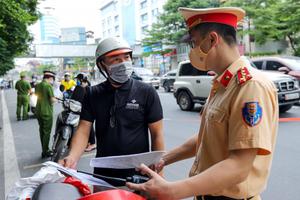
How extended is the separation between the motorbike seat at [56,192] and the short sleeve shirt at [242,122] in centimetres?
59

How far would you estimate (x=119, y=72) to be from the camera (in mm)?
2350

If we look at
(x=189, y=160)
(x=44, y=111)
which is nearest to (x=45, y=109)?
(x=44, y=111)

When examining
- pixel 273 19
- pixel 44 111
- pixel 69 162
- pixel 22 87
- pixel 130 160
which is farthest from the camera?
pixel 273 19

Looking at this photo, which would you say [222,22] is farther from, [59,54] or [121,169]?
[59,54]

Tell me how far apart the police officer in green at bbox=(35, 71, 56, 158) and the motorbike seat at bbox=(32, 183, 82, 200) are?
214 inches

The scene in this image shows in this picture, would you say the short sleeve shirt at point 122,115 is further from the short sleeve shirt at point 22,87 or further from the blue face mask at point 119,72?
the short sleeve shirt at point 22,87

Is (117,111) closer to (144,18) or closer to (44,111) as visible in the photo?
(44,111)

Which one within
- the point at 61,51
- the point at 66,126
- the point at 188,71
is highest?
the point at 61,51

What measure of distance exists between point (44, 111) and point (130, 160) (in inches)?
215

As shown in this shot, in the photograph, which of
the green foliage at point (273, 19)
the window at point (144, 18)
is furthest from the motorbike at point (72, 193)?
the window at point (144, 18)

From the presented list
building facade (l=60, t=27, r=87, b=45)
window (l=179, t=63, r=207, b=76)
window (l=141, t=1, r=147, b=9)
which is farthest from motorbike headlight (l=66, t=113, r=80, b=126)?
building facade (l=60, t=27, r=87, b=45)

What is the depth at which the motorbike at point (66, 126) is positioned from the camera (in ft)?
18.4

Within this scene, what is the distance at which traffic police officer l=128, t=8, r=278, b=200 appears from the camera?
1.25m

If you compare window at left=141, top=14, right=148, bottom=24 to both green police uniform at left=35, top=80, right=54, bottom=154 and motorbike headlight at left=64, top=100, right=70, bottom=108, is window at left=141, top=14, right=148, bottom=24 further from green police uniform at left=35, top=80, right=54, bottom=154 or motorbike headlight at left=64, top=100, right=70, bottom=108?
motorbike headlight at left=64, top=100, right=70, bottom=108
